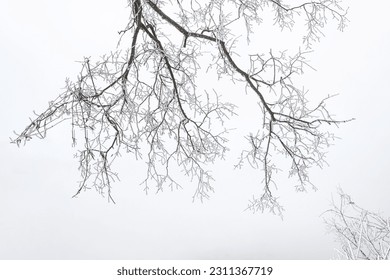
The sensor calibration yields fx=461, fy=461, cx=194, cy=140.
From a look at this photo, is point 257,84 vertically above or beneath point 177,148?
above

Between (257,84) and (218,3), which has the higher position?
(218,3)

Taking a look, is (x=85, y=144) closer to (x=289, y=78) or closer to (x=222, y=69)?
(x=222, y=69)

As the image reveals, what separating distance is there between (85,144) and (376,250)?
23.3 ft

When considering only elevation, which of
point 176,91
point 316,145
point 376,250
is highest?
point 176,91

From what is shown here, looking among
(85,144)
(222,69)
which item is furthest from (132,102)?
(222,69)

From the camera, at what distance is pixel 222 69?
19.4ft

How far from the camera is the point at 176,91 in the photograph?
5762mm

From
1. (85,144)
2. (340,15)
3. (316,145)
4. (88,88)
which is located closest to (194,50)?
(88,88)

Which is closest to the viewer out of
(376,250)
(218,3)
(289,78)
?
(289,78)

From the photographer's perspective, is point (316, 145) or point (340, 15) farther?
point (340, 15)

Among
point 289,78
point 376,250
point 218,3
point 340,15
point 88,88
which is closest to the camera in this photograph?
point 88,88

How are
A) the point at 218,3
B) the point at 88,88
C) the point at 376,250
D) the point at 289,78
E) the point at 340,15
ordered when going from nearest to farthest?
1. the point at 88,88
2. the point at 289,78
3. the point at 218,3
4. the point at 340,15
5. the point at 376,250

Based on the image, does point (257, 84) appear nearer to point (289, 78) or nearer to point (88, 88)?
point (289, 78)

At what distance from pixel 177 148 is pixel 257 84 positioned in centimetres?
134
